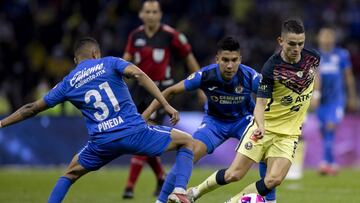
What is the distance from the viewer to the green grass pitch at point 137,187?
11672 mm

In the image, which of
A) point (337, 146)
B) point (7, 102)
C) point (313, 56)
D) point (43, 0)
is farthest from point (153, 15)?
point (43, 0)

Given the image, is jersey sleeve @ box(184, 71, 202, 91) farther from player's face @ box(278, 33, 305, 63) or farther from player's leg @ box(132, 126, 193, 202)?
player's face @ box(278, 33, 305, 63)

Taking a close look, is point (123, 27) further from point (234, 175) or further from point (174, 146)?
point (174, 146)

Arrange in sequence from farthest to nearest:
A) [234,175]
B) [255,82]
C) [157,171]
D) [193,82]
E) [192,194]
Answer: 1. [157,171]
2. [255,82]
3. [193,82]
4. [192,194]
5. [234,175]

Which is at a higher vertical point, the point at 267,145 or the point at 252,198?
the point at 267,145

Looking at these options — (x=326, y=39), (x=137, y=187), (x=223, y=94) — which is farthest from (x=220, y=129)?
(x=326, y=39)

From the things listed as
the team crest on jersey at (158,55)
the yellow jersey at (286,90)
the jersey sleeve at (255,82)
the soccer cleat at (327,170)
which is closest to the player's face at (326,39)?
the soccer cleat at (327,170)

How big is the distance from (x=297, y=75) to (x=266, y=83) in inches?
13.8

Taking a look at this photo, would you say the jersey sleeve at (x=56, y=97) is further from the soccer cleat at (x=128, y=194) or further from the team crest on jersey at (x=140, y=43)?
the team crest on jersey at (x=140, y=43)

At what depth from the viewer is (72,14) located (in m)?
22.8

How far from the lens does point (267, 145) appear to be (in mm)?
9633

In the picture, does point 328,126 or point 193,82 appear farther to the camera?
point 328,126

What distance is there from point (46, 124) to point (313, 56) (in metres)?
9.13

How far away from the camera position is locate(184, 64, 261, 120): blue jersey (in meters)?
10.2
